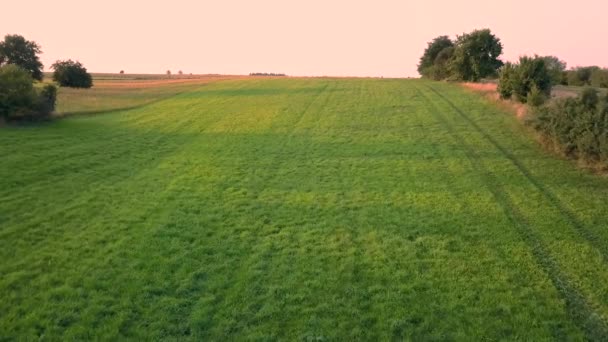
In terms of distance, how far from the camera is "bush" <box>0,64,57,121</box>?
27.7 metres

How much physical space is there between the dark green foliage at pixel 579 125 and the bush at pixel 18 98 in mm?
31980

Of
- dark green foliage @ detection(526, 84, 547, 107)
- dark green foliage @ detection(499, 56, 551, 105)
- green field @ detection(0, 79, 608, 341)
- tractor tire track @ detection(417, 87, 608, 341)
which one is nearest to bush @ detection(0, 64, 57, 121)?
green field @ detection(0, 79, 608, 341)

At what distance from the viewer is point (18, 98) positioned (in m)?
28.3

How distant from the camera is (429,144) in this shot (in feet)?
88.8

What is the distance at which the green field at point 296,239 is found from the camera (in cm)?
984

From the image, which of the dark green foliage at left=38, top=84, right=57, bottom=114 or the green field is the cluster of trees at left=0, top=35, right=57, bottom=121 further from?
the green field

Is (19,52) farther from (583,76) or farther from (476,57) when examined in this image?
(583,76)

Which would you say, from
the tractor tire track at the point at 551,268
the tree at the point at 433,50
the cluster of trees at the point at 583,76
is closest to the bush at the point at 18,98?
the tractor tire track at the point at 551,268

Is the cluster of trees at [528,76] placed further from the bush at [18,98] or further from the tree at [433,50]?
the tree at [433,50]

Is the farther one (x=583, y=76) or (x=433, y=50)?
(x=433, y=50)

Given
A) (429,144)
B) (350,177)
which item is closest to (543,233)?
(350,177)

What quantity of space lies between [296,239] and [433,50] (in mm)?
75523

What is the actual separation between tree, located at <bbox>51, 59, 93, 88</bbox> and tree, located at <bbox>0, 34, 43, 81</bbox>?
248 centimetres

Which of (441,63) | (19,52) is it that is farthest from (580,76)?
(19,52)
